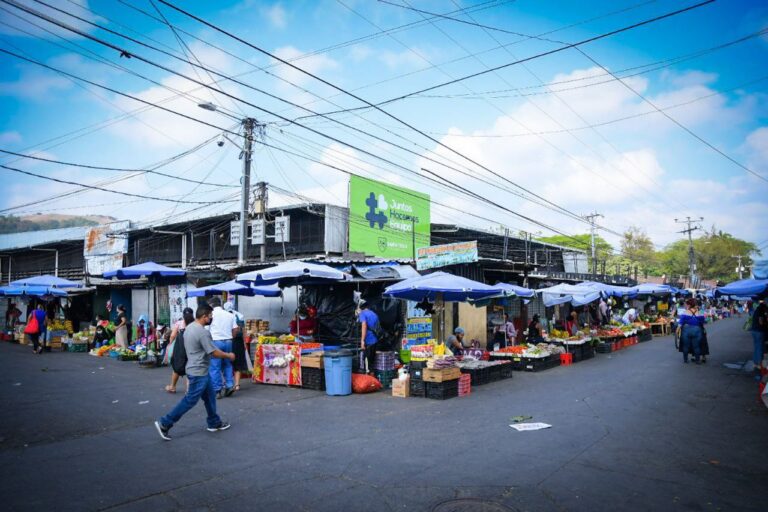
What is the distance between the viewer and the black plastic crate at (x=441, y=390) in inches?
406

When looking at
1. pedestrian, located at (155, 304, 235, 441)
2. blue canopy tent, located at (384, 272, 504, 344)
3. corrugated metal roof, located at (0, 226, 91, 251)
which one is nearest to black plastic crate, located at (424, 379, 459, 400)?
blue canopy tent, located at (384, 272, 504, 344)

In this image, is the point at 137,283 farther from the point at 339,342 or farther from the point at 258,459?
the point at 258,459

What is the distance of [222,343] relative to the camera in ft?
34.7

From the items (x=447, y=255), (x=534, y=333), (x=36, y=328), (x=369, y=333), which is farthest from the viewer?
(x=36, y=328)

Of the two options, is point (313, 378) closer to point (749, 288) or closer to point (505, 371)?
point (505, 371)

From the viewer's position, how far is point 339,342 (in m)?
17.6

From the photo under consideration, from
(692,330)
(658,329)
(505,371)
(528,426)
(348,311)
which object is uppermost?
(348,311)

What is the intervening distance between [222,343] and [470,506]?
24.1 feet

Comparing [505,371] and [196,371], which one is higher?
[196,371]

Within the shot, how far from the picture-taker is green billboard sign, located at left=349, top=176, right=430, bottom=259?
23.8 metres

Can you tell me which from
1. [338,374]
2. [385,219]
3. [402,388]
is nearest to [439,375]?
[402,388]

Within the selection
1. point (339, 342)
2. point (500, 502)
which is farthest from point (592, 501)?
point (339, 342)

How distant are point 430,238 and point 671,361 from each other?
51.0ft

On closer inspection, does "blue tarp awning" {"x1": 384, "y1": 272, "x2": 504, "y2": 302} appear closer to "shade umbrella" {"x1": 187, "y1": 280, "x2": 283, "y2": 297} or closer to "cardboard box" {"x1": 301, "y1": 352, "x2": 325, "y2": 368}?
"cardboard box" {"x1": 301, "y1": 352, "x2": 325, "y2": 368}
